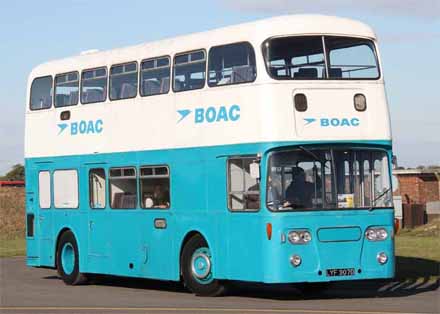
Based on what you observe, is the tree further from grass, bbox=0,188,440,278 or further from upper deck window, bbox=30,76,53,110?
upper deck window, bbox=30,76,53,110

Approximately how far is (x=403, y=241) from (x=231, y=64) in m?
18.5

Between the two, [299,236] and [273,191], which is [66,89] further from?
[299,236]

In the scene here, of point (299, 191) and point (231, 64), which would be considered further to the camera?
point (231, 64)

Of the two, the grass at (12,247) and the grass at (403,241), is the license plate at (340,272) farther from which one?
the grass at (12,247)

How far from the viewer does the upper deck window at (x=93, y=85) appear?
78.4ft

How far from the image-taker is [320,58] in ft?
65.9

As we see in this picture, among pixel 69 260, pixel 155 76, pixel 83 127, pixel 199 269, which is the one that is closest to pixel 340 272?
pixel 199 269

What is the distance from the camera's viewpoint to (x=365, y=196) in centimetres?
2009

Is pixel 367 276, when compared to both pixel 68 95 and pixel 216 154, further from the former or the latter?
pixel 68 95

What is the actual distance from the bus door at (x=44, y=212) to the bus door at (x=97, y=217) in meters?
1.56

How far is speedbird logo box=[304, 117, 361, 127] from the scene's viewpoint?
19688 millimetres

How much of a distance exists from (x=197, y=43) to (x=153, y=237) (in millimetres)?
3769

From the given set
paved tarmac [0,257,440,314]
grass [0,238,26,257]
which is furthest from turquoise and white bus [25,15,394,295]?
grass [0,238,26,257]

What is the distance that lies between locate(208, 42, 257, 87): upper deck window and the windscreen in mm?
1497
